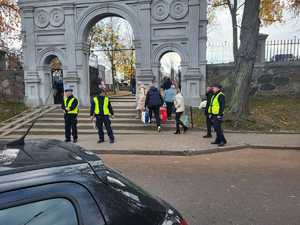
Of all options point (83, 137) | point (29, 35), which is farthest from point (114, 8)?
point (83, 137)

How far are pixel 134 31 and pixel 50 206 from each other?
14.0m

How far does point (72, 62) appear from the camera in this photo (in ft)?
50.2

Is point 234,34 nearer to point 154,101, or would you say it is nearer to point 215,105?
point 154,101

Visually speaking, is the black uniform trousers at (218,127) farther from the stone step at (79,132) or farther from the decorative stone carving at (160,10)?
the decorative stone carving at (160,10)

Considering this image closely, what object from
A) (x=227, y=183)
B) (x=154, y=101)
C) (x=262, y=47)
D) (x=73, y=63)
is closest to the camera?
(x=227, y=183)

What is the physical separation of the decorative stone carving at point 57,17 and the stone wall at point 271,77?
26.8 feet

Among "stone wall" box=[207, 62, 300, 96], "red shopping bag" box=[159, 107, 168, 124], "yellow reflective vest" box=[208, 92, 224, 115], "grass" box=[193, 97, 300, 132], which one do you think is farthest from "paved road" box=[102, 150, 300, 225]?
"stone wall" box=[207, 62, 300, 96]

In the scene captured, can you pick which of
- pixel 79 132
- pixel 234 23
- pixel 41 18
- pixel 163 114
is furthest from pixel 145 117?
pixel 234 23

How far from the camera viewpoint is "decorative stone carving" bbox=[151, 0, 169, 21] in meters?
14.3

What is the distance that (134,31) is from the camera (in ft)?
48.1

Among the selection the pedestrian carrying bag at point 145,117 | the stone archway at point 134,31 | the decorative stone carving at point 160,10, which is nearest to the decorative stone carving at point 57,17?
the stone archway at point 134,31

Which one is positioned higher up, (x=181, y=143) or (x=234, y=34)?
(x=234, y=34)

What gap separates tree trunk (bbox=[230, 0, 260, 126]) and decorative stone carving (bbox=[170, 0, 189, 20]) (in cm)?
341

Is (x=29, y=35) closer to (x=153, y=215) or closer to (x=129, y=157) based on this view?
(x=129, y=157)
